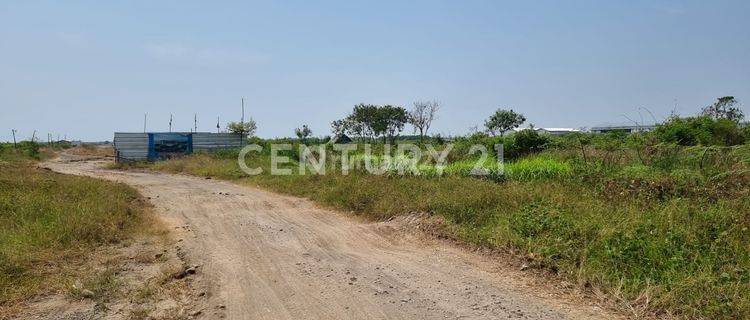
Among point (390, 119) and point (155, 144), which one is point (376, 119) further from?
point (155, 144)

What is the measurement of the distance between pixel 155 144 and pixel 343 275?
24760mm

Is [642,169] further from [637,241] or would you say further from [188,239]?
[188,239]

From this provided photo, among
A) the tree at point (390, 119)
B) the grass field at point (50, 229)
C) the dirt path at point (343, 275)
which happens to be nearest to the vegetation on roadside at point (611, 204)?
the dirt path at point (343, 275)

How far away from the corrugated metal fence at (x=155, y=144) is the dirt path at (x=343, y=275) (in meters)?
19.9

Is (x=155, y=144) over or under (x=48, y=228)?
over

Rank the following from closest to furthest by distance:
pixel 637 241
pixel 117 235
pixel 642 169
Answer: pixel 637 241 < pixel 117 235 < pixel 642 169

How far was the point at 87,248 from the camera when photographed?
601cm

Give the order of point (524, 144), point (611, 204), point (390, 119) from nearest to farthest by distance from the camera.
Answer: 1. point (611, 204)
2. point (524, 144)
3. point (390, 119)

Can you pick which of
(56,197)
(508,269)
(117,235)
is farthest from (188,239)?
(508,269)

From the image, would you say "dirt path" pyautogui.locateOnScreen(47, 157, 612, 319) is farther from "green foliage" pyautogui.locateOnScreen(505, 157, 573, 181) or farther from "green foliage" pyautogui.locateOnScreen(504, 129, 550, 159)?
"green foliage" pyautogui.locateOnScreen(504, 129, 550, 159)

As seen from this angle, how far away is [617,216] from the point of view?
5.81 metres

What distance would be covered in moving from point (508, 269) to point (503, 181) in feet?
14.5

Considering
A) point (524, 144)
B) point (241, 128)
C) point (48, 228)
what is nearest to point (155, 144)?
point (241, 128)

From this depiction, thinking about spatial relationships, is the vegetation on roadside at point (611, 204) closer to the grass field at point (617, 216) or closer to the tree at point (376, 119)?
the grass field at point (617, 216)
